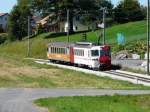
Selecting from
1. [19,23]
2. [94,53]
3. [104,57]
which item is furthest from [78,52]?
[19,23]

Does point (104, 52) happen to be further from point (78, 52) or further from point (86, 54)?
point (78, 52)

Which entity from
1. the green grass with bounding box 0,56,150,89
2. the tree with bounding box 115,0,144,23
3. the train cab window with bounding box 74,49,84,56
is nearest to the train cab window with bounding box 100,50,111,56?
the train cab window with bounding box 74,49,84,56

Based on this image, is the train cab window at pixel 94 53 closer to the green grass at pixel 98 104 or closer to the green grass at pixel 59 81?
the green grass at pixel 59 81

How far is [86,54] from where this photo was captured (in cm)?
6059

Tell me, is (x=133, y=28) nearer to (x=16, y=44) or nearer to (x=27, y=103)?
(x=16, y=44)

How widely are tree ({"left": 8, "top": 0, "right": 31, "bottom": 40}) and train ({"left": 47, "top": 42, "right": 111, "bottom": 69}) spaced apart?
184ft

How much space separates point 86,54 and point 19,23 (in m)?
66.7

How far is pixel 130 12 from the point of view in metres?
133

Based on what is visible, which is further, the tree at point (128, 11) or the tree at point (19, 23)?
the tree at point (128, 11)

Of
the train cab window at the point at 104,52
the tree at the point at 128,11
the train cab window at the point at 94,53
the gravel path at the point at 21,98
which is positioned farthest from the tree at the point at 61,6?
the gravel path at the point at 21,98

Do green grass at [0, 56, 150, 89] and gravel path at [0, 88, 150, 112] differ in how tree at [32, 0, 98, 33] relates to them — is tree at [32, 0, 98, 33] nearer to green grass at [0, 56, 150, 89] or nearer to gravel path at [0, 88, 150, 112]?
green grass at [0, 56, 150, 89]

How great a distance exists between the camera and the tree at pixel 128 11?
131 m

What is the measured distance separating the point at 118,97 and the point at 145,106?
10.4 ft

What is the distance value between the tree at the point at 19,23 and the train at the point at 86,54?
56222 mm
